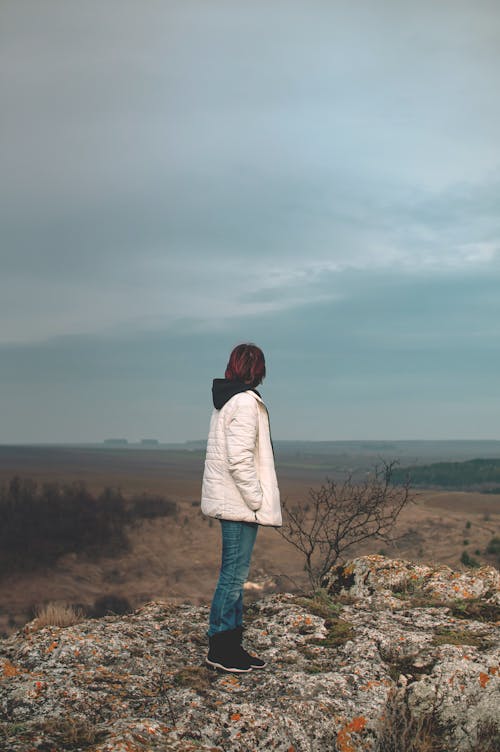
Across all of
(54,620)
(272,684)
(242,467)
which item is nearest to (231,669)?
(272,684)

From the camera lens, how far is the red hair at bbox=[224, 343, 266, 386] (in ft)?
17.5

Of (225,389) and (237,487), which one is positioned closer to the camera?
(237,487)

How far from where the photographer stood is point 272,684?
4.70 metres

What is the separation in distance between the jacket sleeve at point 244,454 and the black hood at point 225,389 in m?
0.20

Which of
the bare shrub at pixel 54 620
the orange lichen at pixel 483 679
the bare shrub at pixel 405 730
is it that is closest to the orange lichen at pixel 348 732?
the bare shrub at pixel 405 730

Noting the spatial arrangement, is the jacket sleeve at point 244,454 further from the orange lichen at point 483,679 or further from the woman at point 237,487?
the orange lichen at point 483,679

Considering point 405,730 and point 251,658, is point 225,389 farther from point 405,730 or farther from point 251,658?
point 405,730

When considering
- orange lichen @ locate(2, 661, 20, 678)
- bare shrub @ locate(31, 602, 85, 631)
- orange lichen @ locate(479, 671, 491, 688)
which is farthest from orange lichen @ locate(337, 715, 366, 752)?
bare shrub @ locate(31, 602, 85, 631)

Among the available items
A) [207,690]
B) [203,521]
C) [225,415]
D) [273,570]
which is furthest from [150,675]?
[203,521]

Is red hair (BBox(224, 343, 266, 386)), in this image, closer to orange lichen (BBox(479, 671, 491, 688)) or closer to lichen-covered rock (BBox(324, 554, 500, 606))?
orange lichen (BBox(479, 671, 491, 688))

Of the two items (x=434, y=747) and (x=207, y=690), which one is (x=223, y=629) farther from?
(x=434, y=747)

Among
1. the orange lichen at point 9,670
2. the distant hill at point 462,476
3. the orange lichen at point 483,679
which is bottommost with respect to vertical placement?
the distant hill at point 462,476

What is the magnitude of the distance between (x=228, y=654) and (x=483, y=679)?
204 cm

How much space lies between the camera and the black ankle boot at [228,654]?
16.3 ft
